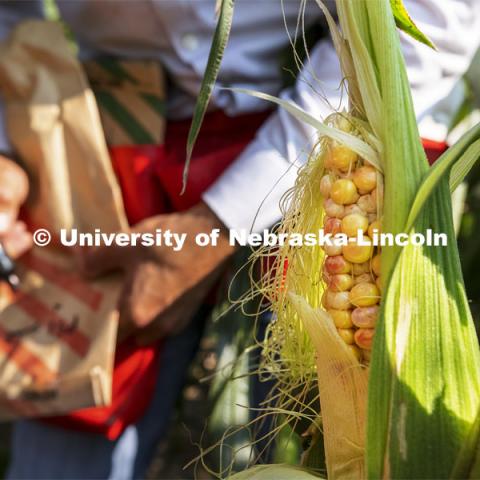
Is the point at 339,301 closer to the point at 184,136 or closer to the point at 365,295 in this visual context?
the point at 365,295

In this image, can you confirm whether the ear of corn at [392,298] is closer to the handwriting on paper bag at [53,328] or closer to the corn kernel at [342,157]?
the corn kernel at [342,157]

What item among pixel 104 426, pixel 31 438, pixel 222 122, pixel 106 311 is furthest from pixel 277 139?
pixel 31 438

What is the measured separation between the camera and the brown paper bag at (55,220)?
86 centimetres

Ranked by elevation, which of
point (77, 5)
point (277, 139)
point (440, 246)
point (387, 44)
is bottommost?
point (440, 246)

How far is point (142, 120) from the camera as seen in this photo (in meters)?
0.93

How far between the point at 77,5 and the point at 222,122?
25cm

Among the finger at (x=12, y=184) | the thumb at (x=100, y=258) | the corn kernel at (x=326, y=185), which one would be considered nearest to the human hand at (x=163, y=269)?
the thumb at (x=100, y=258)

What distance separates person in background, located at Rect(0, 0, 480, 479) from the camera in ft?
2.60

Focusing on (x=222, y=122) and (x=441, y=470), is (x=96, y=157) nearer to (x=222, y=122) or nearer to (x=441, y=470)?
(x=222, y=122)

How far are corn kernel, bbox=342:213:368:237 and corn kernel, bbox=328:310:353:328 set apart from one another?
44 mm

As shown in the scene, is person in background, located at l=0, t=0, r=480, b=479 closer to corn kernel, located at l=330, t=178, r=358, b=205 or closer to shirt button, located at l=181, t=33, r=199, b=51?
shirt button, located at l=181, t=33, r=199, b=51

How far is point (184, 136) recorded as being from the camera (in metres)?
0.95

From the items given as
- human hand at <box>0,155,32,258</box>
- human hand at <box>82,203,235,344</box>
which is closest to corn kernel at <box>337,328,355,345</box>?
human hand at <box>82,203,235,344</box>

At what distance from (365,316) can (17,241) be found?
577 millimetres
